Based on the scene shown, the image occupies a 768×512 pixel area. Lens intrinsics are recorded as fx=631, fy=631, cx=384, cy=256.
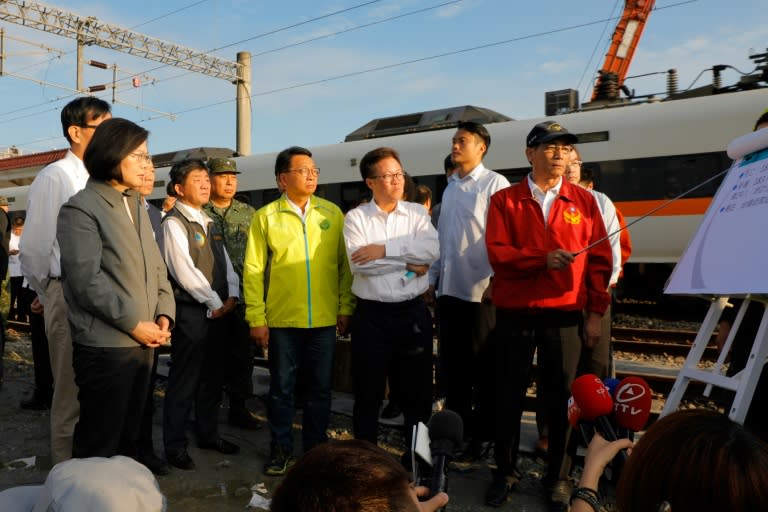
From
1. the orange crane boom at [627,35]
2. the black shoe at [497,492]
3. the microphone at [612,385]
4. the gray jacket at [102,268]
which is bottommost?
the black shoe at [497,492]

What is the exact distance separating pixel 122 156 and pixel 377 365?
1.88 m

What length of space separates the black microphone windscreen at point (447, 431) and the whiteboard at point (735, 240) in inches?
Result: 40.0

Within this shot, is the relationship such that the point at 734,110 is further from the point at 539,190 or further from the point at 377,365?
the point at 377,365

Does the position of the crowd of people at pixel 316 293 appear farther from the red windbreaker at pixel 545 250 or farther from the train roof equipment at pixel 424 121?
the train roof equipment at pixel 424 121

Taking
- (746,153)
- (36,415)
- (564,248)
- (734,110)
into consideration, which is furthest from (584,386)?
(734,110)

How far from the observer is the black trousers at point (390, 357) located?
3.89 meters

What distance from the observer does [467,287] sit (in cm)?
431

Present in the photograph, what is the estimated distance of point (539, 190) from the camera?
3.74 m

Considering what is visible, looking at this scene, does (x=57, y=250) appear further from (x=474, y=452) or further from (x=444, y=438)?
(x=474, y=452)

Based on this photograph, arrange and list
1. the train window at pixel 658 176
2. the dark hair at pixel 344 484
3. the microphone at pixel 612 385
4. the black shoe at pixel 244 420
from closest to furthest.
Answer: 1. the dark hair at pixel 344 484
2. the microphone at pixel 612 385
3. the black shoe at pixel 244 420
4. the train window at pixel 658 176

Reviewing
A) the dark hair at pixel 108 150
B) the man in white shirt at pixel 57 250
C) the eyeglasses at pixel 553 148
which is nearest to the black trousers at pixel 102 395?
the man in white shirt at pixel 57 250

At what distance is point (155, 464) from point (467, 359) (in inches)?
83.8

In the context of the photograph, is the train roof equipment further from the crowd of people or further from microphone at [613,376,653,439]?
microphone at [613,376,653,439]

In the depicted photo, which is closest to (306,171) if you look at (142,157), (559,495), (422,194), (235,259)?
(142,157)
